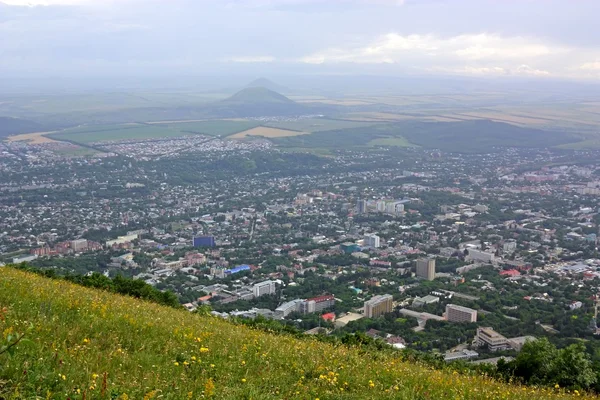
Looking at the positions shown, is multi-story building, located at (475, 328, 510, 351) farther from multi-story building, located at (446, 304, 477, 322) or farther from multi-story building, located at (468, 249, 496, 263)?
multi-story building, located at (468, 249, 496, 263)

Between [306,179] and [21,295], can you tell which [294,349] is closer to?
[21,295]

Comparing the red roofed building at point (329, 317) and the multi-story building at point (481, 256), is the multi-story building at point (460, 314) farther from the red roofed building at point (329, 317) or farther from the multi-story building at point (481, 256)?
the multi-story building at point (481, 256)

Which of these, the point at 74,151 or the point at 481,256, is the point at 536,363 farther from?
the point at 74,151

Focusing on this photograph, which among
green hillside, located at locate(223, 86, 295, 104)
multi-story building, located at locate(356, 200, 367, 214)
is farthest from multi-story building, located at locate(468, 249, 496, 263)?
green hillside, located at locate(223, 86, 295, 104)

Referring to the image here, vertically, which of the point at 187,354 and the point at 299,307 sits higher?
the point at 187,354

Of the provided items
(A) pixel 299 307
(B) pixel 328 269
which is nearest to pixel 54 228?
(B) pixel 328 269

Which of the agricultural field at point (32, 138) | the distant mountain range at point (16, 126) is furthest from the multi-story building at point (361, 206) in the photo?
the distant mountain range at point (16, 126)
